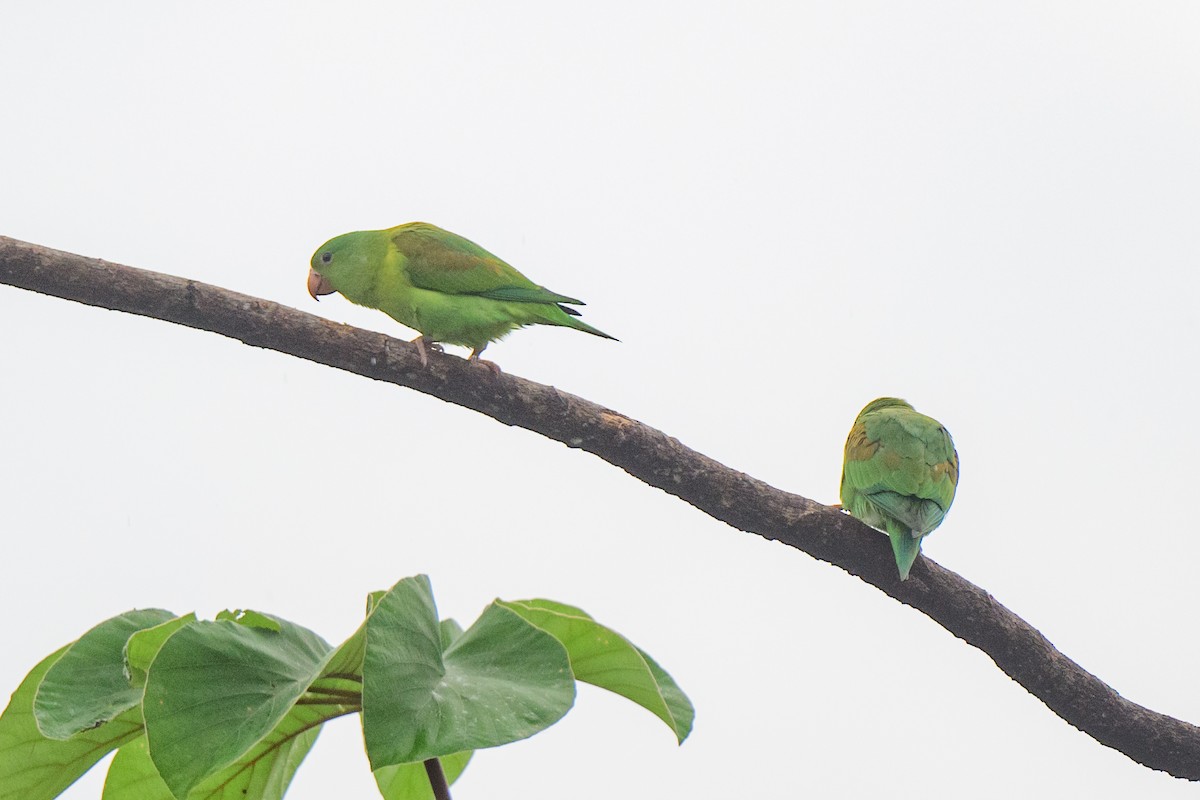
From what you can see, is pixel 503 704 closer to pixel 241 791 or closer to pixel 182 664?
pixel 182 664

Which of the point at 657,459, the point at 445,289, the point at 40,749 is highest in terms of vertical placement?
the point at 445,289

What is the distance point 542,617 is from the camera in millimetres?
1087

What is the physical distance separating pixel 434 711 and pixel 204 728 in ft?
0.71

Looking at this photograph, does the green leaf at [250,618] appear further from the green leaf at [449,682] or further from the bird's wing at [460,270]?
the bird's wing at [460,270]

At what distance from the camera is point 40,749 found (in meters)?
1.11

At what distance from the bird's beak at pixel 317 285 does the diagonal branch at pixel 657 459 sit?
894 mm

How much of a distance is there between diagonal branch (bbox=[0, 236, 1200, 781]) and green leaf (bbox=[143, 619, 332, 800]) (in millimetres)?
1017

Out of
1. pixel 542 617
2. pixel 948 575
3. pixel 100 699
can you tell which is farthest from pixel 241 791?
pixel 948 575

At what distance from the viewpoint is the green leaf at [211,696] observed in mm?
928

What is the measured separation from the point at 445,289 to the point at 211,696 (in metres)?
1.72

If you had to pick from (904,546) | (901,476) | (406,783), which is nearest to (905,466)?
(901,476)

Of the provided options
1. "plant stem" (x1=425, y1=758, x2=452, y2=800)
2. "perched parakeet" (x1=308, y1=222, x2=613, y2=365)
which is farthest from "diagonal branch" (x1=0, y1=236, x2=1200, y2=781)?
"plant stem" (x1=425, y1=758, x2=452, y2=800)

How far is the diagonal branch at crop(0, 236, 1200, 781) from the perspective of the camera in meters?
1.88

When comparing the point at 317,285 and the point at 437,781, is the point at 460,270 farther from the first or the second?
the point at 437,781
